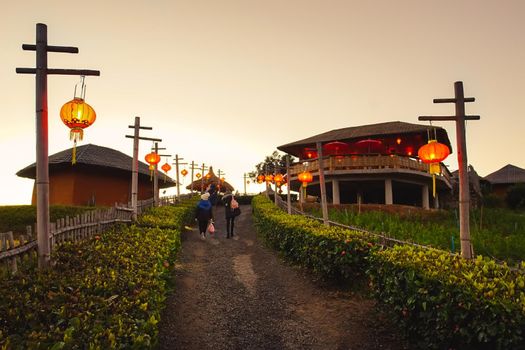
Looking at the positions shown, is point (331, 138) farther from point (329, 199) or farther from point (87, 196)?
point (87, 196)

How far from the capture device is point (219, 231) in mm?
19781

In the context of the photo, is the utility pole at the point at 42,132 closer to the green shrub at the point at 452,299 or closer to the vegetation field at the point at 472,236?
the green shrub at the point at 452,299

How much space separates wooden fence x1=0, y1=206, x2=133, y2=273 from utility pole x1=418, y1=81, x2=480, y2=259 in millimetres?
7254

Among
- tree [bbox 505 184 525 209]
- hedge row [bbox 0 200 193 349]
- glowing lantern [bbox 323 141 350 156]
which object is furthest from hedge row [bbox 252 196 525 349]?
tree [bbox 505 184 525 209]

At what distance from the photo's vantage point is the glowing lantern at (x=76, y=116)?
6434mm

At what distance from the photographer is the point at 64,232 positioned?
752cm

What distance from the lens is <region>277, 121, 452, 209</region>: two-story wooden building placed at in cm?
2403

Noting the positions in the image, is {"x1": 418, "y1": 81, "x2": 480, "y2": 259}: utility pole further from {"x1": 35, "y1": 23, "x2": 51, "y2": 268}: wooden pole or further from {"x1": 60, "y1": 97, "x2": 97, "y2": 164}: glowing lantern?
{"x1": 35, "y1": 23, "x2": 51, "y2": 268}: wooden pole

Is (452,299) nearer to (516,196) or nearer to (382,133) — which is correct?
(382,133)

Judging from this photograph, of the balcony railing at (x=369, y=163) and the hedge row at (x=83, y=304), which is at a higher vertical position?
the balcony railing at (x=369, y=163)

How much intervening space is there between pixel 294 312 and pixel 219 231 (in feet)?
41.4

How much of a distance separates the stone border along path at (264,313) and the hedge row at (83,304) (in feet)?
4.97

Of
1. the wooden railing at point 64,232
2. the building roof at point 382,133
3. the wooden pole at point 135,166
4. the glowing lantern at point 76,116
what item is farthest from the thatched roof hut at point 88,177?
the glowing lantern at point 76,116

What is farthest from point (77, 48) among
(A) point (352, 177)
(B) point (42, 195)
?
(A) point (352, 177)
